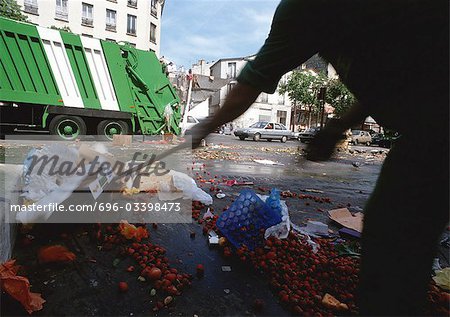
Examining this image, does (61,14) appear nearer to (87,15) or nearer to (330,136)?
(87,15)

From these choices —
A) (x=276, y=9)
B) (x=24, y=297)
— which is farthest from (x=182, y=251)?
(x=276, y=9)

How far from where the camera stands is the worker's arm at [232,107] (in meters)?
1.02

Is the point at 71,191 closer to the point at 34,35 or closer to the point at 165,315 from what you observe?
the point at 165,315

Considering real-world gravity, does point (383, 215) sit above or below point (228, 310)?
above

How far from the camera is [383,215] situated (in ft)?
2.80

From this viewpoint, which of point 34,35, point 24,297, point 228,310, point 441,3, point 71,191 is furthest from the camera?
point 34,35

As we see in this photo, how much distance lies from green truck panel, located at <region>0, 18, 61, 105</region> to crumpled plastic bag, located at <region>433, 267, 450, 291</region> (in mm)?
10339

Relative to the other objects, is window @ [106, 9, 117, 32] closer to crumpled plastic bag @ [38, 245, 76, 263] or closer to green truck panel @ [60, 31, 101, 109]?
green truck panel @ [60, 31, 101, 109]

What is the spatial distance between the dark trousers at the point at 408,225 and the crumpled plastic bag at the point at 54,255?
1.85 m

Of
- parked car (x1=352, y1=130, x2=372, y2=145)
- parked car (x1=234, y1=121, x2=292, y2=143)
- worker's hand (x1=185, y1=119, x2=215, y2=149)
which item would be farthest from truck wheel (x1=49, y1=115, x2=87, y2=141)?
parked car (x1=352, y1=130, x2=372, y2=145)

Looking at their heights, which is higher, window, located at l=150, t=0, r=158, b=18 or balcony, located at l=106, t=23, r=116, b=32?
window, located at l=150, t=0, r=158, b=18

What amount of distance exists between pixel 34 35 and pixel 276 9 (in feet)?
34.7

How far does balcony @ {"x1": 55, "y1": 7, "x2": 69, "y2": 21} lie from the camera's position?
86.3 ft

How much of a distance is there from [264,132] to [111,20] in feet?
64.5
